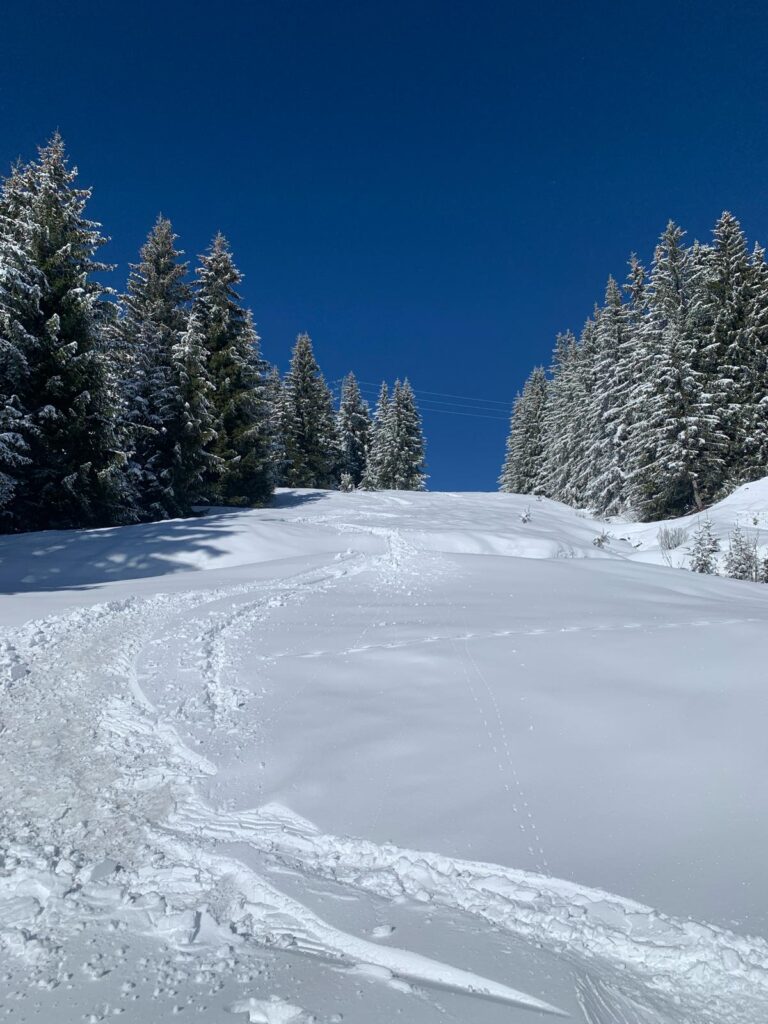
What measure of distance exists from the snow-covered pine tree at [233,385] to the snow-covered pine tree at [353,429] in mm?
25688

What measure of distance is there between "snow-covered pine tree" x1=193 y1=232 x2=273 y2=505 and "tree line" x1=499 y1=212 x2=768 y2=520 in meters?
15.1

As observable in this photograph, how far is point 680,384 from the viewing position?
21750 millimetres

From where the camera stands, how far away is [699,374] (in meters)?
21.6

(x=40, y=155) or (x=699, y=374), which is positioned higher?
(x=40, y=155)

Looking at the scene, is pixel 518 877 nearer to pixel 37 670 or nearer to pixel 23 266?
pixel 37 670

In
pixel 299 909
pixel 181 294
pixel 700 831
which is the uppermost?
pixel 181 294

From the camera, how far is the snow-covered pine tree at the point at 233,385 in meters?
21.2

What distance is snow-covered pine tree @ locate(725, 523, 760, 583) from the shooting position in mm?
11697

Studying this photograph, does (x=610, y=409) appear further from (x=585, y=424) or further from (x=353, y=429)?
(x=353, y=429)

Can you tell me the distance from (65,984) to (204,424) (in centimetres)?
1877

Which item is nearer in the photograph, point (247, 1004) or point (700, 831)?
point (247, 1004)

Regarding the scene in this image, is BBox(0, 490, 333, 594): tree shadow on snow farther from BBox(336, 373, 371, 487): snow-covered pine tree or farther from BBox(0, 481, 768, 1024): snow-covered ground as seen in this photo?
BBox(336, 373, 371, 487): snow-covered pine tree

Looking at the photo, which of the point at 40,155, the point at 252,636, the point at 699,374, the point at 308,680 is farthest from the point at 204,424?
the point at 699,374

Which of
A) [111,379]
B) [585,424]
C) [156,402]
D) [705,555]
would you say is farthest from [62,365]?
[585,424]
